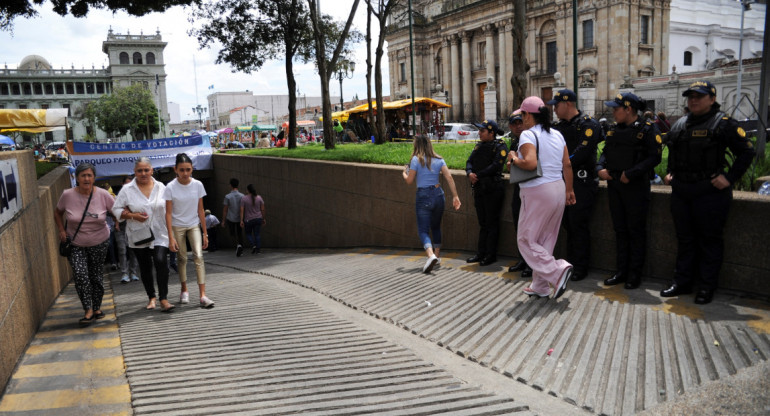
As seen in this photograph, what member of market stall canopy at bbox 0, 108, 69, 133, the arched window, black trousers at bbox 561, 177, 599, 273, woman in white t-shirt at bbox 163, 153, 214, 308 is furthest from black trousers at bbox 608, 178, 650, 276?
the arched window

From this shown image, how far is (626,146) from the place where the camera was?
5.81 m

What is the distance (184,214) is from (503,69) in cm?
4731

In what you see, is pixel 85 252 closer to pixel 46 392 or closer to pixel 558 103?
pixel 46 392

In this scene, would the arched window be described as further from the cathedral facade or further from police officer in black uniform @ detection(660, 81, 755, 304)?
police officer in black uniform @ detection(660, 81, 755, 304)

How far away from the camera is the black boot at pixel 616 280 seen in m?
6.03

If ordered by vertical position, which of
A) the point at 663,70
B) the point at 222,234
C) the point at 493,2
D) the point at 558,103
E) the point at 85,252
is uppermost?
the point at 493,2

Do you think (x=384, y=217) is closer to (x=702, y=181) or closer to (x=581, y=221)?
(x=581, y=221)

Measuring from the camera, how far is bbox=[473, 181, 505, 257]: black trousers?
7.52 meters

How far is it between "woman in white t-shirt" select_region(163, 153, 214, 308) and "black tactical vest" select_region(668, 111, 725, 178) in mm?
4962

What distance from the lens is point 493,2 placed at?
50438mm

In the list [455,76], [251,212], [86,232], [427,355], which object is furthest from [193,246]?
[455,76]

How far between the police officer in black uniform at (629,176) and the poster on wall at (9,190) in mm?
5576

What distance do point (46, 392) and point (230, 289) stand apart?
3.63 metres

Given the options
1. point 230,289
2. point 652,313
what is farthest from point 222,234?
point 652,313
